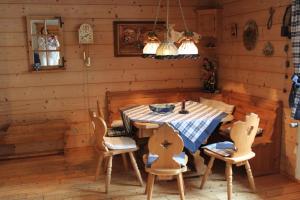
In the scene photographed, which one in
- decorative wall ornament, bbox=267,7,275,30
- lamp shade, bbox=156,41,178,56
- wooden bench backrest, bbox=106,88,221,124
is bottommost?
wooden bench backrest, bbox=106,88,221,124

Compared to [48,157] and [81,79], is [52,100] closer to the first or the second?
[81,79]

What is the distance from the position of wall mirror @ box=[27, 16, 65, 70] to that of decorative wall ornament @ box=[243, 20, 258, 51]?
2.30 metres

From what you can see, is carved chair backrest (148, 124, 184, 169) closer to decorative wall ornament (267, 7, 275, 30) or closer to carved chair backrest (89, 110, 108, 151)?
carved chair backrest (89, 110, 108, 151)

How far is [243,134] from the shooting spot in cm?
276

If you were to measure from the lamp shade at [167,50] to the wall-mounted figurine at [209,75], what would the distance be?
5.95 ft

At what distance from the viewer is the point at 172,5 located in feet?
14.9

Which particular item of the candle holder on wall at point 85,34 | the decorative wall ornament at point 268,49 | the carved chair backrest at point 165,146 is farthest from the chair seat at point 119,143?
the decorative wall ornament at point 268,49

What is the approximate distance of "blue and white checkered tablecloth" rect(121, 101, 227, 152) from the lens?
2998 mm

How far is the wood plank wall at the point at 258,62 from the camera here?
3.38 m

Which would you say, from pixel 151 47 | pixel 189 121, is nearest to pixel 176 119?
pixel 189 121

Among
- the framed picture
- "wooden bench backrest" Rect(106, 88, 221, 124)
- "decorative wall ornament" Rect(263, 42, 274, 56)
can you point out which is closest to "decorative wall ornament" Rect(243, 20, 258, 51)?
"decorative wall ornament" Rect(263, 42, 274, 56)

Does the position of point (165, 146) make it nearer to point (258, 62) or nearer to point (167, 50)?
point (167, 50)

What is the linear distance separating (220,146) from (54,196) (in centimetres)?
163

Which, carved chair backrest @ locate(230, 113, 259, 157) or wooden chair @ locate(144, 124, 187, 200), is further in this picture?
carved chair backrest @ locate(230, 113, 259, 157)
